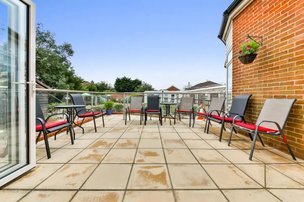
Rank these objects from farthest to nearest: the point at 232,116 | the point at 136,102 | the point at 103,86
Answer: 1. the point at 103,86
2. the point at 136,102
3. the point at 232,116

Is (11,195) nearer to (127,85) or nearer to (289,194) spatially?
(289,194)

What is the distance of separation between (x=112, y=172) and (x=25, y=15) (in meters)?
2.05

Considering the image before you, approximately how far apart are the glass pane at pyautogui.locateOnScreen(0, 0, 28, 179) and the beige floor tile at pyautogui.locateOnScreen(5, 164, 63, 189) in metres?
0.15

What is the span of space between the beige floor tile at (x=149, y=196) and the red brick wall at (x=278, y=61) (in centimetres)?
206

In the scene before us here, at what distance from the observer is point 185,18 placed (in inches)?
389

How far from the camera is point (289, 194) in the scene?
1580 millimetres

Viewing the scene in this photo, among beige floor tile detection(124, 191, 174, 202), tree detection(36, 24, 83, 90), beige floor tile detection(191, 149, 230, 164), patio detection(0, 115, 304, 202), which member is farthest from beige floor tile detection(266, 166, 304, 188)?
tree detection(36, 24, 83, 90)

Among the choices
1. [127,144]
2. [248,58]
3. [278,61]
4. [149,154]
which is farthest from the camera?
[248,58]

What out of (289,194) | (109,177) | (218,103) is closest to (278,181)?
(289,194)

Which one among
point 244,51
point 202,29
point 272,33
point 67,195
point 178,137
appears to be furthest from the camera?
point 202,29

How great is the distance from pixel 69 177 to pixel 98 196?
0.55 metres

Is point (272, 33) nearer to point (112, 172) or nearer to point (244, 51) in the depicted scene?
point (244, 51)

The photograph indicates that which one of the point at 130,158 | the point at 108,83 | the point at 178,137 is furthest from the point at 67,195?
the point at 108,83

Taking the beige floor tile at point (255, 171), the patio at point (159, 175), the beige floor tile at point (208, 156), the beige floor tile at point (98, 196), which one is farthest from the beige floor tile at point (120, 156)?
the beige floor tile at point (255, 171)
